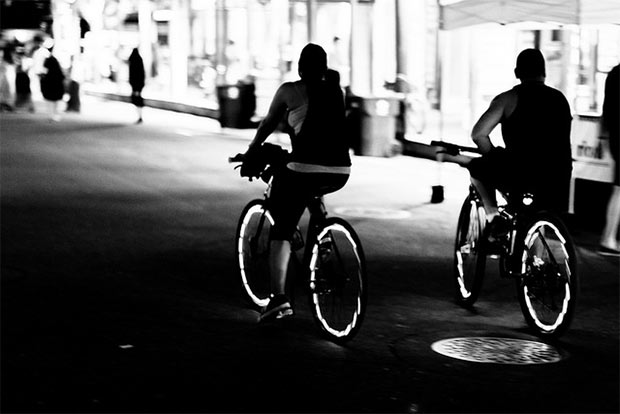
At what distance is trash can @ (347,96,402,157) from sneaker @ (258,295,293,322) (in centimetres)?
1441

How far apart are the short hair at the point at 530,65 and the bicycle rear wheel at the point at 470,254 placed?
3.43ft

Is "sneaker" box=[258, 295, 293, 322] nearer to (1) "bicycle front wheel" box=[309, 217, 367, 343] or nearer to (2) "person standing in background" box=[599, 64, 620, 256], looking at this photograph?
(1) "bicycle front wheel" box=[309, 217, 367, 343]

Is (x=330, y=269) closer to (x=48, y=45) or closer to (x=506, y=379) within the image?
(x=506, y=379)

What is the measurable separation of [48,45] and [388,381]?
164ft

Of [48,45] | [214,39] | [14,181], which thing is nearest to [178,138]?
[14,181]

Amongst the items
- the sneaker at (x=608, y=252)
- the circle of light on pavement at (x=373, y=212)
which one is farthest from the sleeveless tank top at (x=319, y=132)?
the circle of light on pavement at (x=373, y=212)

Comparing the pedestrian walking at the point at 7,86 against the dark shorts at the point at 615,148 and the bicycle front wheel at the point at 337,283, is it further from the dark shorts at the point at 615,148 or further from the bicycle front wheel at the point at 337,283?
the bicycle front wheel at the point at 337,283

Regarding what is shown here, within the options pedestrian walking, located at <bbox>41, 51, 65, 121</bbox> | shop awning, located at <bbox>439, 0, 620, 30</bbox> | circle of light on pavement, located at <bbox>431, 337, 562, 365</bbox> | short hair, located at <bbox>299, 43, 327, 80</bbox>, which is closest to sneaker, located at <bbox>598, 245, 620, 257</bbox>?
shop awning, located at <bbox>439, 0, 620, 30</bbox>

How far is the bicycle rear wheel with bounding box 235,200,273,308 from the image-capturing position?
966 cm

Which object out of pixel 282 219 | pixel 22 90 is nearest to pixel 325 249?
pixel 282 219

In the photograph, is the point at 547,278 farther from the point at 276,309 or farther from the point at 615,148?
the point at 615,148

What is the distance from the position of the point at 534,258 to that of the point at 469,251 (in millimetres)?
1042

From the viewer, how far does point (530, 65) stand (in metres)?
9.30

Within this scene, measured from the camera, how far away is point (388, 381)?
7.56 meters
